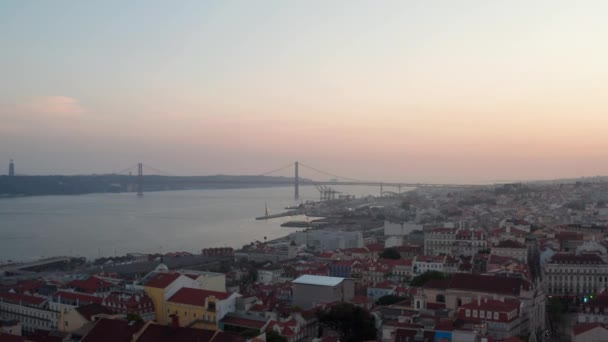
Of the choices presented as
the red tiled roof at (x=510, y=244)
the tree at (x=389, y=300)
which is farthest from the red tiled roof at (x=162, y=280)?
the red tiled roof at (x=510, y=244)

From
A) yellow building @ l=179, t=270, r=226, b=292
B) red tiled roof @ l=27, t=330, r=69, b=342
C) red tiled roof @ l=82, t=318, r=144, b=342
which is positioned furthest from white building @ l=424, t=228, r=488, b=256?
red tiled roof @ l=82, t=318, r=144, b=342

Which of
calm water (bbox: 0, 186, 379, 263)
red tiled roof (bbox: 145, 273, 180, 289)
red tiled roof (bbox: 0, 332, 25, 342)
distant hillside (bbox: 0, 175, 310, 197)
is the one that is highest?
distant hillside (bbox: 0, 175, 310, 197)

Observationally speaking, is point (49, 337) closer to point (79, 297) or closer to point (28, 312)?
point (79, 297)

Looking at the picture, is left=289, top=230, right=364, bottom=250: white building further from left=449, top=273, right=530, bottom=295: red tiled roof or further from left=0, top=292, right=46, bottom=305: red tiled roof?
left=0, top=292, right=46, bottom=305: red tiled roof

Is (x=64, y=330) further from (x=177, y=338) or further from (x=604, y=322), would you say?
(x=604, y=322)

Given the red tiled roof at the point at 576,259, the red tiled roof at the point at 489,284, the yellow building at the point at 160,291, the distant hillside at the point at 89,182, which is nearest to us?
the yellow building at the point at 160,291

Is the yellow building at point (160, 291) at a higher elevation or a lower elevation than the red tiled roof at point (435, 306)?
higher

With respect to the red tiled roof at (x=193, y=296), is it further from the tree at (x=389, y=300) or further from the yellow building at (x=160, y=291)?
the tree at (x=389, y=300)
